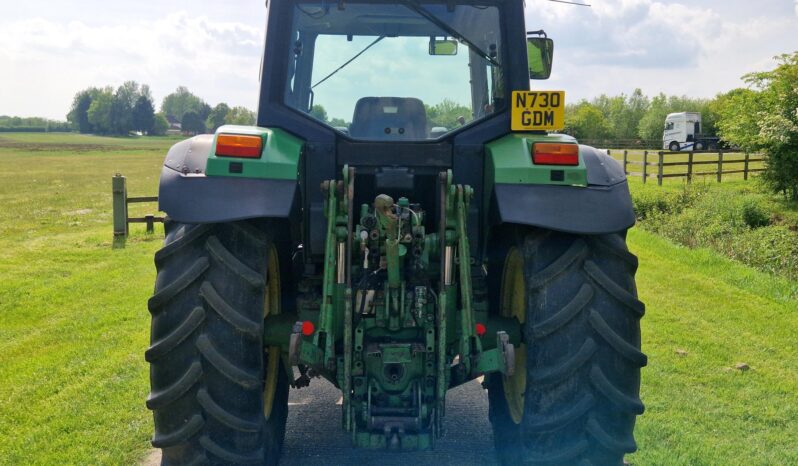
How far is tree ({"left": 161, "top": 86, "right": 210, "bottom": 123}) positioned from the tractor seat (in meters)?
96.2

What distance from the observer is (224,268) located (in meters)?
3.23

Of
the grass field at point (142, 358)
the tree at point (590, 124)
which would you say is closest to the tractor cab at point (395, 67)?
the grass field at point (142, 358)

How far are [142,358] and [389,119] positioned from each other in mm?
3292

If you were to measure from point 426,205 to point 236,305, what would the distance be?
115 centimetres

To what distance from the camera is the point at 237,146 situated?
10.8 ft

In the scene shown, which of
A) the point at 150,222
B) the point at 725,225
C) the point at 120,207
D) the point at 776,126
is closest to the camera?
the point at 120,207

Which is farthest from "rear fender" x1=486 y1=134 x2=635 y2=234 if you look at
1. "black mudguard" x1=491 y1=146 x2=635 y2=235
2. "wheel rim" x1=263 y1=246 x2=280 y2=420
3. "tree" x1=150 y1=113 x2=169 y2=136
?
"tree" x1=150 y1=113 x2=169 y2=136

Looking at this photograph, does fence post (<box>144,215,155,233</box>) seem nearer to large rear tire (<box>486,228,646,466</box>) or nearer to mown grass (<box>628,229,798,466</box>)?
mown grass (<box>628,229,798,466</box>)

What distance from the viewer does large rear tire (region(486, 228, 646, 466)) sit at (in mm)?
3232

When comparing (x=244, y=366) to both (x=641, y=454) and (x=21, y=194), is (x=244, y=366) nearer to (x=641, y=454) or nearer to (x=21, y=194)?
(x=641, y=454)

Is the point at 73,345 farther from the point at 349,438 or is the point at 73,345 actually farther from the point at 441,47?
the point at 441,47

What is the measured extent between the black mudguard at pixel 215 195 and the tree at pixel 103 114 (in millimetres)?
116051

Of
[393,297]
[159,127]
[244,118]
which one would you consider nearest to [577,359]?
[393,297]

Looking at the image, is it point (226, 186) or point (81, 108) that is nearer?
point (226, 186)
